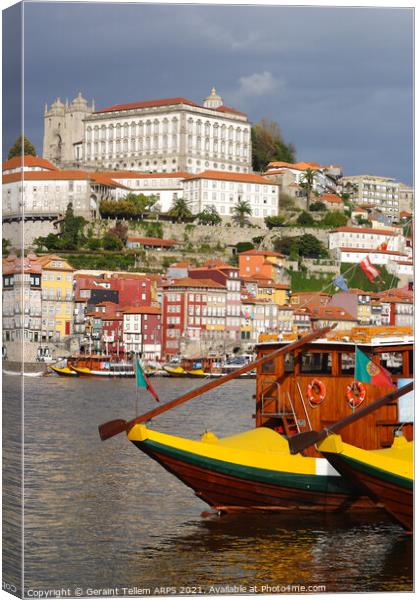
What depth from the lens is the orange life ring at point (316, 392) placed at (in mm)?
9805

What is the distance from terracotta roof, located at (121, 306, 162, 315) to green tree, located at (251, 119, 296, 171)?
13.4m

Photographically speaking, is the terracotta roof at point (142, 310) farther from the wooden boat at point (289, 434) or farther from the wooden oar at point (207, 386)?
the wooden oar at point (207, 386)

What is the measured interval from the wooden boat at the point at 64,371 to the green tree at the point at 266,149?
1798cm

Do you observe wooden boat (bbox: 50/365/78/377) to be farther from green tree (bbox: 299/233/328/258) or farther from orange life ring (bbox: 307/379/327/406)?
orange life ring (bbox: 307/379/327/406)

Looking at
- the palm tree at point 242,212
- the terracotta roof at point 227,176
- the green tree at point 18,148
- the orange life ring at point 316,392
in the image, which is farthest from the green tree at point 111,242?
the green tree at point 18,148

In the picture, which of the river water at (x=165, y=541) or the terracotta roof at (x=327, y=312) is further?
the terracotta roof at (x=327, y=312)

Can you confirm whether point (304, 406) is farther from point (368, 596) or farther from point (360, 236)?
point (360, 236)

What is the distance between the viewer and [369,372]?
29.0ft

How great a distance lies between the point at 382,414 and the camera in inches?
380

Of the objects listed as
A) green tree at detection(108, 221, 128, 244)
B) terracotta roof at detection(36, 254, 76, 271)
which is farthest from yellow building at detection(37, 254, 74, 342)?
green tree at detection(108, 221, 128, 244)

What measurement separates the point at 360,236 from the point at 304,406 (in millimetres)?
40405

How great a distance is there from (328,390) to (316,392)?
10 cm

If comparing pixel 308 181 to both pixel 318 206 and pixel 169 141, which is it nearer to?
pixel 318 206

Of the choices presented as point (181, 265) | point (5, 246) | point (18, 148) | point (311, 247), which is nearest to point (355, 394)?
point (5, 246)
